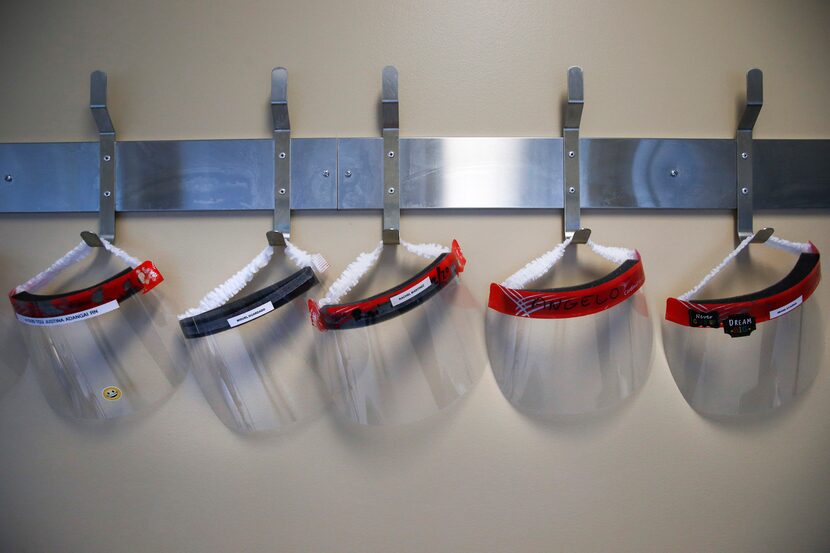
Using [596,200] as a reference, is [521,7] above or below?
above

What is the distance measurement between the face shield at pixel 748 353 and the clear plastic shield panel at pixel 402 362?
39cm

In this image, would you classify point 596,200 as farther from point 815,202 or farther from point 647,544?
point 647,544

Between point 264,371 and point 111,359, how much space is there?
289mm

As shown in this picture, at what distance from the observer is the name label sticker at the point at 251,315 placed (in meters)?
0.88

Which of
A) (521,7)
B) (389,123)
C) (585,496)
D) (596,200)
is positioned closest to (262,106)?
(389,123)

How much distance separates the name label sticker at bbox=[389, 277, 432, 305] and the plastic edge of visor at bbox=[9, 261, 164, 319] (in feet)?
1.41

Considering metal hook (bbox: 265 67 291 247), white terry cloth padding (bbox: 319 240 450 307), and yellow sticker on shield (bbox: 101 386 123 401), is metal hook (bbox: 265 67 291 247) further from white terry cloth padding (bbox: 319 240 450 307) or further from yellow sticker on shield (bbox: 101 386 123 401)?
yellow sticker on shield (bbox: 101 386 123 401)

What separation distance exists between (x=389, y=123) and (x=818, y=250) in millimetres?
843

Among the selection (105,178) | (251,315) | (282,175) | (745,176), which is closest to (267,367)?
(251,315)

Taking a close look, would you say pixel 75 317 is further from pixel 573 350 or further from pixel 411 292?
pixel 573 350

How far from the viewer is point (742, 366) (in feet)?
3.18

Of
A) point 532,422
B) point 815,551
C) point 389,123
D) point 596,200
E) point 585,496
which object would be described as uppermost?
point 389,123

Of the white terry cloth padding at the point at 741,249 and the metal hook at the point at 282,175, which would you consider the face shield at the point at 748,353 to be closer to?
the white terry cloth padding at the point at 741,249

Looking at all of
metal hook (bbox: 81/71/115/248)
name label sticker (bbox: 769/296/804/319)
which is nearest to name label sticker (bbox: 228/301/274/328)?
metal hook (bbox: 81/71/115/248)
